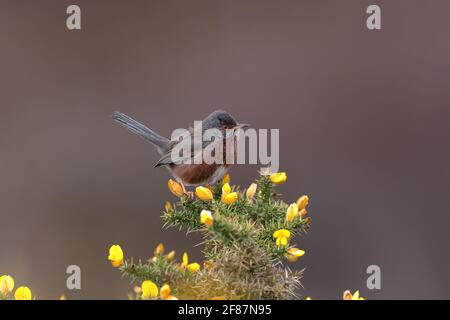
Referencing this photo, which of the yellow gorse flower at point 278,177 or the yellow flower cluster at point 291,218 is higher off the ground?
the yellow gorse flower at point 278,177

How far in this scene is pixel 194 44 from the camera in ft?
27.2

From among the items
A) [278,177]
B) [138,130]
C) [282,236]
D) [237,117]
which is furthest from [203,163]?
[237,117]

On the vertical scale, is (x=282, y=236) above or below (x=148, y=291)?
above

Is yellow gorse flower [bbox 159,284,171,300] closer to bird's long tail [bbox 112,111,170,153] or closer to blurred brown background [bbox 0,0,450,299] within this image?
bird's long tail [bbox 112,111,170,153]

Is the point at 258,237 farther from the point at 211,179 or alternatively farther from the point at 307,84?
the point at 307,84

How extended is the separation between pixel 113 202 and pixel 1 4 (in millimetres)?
3432

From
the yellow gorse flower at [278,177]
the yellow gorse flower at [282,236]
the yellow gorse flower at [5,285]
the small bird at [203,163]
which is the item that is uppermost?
the small bird at [203,163]

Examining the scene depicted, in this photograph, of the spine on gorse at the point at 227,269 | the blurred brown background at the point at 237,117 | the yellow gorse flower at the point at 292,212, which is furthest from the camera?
the blurred brown background at the point at 237,117

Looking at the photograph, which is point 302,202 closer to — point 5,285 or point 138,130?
point 5,285

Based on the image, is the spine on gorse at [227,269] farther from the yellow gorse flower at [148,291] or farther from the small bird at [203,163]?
the small bird at [203,163]

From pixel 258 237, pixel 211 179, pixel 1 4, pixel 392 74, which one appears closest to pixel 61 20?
pixel 1 4

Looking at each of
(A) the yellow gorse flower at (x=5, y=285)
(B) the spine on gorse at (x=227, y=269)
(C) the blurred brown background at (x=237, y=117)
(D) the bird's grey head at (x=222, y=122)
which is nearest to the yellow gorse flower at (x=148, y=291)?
(B) the spine on gorse at (x=227, y=269)

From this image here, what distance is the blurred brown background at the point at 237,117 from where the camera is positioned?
669 centimetres

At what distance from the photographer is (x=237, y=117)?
25.0ft
